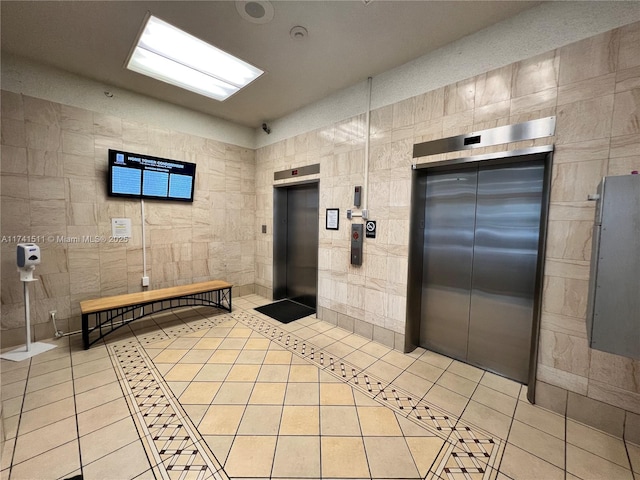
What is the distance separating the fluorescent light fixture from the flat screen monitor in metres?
1.12

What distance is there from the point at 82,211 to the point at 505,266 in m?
5.02

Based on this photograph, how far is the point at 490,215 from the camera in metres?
2.58

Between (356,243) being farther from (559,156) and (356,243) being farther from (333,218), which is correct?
(559,156)

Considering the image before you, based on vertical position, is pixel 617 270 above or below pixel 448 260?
above

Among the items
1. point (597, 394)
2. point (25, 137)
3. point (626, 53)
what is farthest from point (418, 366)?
point (25, 137)

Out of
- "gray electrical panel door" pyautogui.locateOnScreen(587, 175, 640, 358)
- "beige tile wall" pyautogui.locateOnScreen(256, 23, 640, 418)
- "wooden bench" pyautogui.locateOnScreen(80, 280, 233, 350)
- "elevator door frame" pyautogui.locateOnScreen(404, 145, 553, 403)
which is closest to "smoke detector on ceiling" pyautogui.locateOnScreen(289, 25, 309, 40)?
"beige tile wall" pyautogui.locateOnScreen(256, 23, 640, 418)

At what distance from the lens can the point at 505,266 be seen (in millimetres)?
2514

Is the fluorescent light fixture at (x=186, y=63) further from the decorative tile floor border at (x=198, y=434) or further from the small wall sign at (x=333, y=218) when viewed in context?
the decorative tile floor border at (x=198, y=434)

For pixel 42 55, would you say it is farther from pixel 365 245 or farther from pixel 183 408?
pixel 365 245

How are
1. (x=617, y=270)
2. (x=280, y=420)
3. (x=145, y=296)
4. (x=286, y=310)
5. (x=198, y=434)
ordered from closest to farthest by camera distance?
(x=617, y=270), (x=198, y=434), (x=280, y=420), (x=145, y=296), (x=286, y=310)

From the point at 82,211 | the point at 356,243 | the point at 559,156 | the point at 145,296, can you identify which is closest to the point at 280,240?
the point at 356,243

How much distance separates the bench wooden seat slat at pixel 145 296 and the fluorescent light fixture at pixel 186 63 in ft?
9.34

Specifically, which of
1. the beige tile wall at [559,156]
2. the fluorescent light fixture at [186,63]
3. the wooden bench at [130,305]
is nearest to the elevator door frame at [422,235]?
the beige tile wall at [559,156]

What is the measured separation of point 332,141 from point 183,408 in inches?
135
